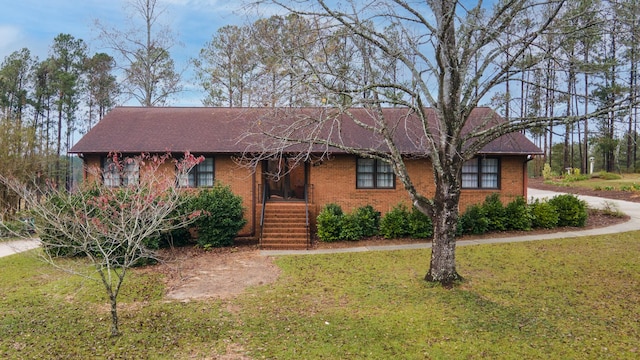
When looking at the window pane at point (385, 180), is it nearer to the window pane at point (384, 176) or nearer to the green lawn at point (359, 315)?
the window pane at point (384, 176)

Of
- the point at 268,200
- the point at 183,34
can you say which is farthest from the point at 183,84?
the point at 268,200

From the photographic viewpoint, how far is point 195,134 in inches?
611

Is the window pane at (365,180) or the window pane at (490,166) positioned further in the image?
the window pane at (490,166)

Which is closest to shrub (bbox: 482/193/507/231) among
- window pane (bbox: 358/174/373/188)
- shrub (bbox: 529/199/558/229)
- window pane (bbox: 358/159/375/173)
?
shrub (bbox: 529/199/558/229)

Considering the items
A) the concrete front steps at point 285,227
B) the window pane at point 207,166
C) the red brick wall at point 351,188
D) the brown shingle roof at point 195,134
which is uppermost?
the brown shingle roof at point 195,134

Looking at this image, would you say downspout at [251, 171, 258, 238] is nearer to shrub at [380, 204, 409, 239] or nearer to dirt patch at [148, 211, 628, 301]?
dirt patch at [148, 211, 628, 301]

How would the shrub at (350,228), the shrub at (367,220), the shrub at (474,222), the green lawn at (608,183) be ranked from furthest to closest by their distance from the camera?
the green lawn at (608,183) → the shrub at (474,222) → the shrub at (367,220) → the shrub at (350,228)

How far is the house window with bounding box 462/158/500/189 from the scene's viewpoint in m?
15.3

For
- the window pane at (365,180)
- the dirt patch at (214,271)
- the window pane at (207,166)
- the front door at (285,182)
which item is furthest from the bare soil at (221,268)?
the window pane at (207,166)

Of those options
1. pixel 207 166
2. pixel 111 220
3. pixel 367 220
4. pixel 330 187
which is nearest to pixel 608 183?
pixel 367 220

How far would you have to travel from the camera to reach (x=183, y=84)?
2695 centimetres

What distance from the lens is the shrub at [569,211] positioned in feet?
47.6

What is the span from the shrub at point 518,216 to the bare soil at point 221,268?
0.89 ft

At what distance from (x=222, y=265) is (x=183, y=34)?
20.9m
